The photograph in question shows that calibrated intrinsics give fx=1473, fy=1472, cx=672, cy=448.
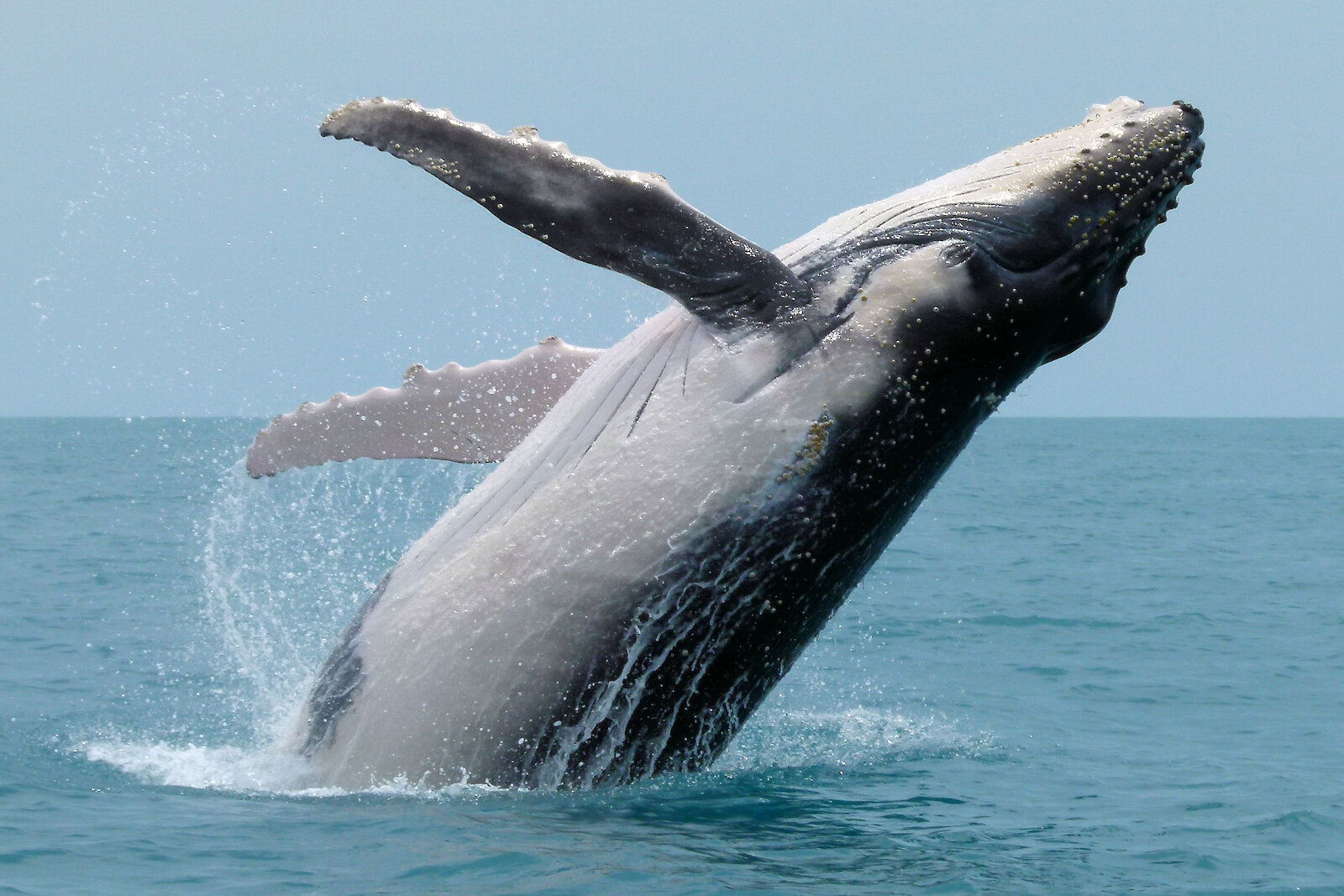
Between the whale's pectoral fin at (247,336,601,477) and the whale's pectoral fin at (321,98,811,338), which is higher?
the whale's pectoral fin at (321,98,811,338)

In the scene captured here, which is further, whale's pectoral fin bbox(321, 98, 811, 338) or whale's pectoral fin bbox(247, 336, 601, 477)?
whale's pectoral fin bbox(247, 336, 601, 477)

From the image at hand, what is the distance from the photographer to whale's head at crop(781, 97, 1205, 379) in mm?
8852

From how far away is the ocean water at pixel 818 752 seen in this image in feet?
26.5

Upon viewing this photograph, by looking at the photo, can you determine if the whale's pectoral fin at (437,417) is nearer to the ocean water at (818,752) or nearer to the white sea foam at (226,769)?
the ocean water at (818,752)

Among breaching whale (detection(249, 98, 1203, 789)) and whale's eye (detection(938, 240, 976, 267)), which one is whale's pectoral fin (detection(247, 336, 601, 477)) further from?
whale's eye (detection(938, 240, 976, 267))

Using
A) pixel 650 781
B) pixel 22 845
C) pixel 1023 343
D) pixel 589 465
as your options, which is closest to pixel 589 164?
pixel 589 465

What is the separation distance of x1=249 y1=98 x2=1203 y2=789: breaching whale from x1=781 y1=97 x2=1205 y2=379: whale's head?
0.06 feet

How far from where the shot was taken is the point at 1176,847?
929 centimetres

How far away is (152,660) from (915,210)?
10957mm

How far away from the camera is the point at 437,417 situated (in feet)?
35.5

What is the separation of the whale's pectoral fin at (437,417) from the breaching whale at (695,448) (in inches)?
42.1

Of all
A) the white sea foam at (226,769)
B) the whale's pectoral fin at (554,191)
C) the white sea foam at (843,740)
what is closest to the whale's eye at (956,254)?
the whale's pectoral fin at (554,191)

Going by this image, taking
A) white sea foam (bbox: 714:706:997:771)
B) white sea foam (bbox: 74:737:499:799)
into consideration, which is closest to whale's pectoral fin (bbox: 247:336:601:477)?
white sea foam (bbox: 74:737:499:799)

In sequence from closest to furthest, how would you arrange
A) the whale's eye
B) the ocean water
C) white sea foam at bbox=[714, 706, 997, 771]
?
the ocean water → the whale's eye → white sea foam at bbox=[714, 706, 997, 771]
